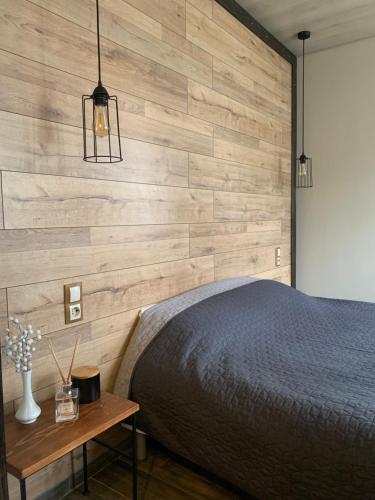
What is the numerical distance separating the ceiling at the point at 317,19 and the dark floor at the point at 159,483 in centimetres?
277

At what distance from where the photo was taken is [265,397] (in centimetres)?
129

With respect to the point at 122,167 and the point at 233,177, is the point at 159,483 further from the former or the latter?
the point at 233,177

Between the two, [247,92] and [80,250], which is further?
[247,92]

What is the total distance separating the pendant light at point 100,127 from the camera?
139 centimetres

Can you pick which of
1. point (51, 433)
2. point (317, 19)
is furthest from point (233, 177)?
point (51, 433)

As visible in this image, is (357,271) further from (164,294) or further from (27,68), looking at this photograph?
(27,68)

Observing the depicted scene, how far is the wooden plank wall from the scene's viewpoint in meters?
1.35

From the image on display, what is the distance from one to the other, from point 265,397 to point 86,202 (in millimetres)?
1023

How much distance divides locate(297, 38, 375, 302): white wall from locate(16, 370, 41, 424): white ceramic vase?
2.70m

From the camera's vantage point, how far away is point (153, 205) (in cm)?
190

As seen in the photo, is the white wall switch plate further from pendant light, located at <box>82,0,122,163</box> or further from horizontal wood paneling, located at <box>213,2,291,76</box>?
horizontal wood paneling, located at <box>213,2,291,76</box>

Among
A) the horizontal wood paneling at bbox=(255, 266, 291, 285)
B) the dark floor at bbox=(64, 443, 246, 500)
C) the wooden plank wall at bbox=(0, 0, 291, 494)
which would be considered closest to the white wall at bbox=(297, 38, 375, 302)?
the horizontal wood paneling at bbox=(255, 266, 291, 285)

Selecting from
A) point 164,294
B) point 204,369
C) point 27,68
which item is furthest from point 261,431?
point 27,68

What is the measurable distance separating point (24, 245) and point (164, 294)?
32.1 inches
